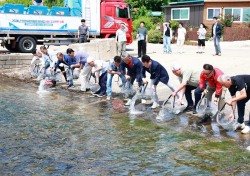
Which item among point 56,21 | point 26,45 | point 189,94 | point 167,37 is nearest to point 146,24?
point 167,37

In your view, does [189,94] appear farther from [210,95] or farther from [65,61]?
[65,61]

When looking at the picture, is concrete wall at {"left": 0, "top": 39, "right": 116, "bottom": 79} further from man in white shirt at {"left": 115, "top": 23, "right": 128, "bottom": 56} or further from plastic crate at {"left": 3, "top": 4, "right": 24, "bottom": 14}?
plastic crate at {"left": 3, "top": 4, "right": 24, "bottom": 14}

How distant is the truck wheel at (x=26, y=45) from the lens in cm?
2286

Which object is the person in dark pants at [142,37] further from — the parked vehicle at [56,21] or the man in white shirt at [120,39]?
the parked vehicle at [56,21]

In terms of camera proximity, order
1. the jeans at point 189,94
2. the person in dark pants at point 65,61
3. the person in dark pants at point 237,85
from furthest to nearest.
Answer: the person in dark pants at point 65,61 → the jeans at point 189,94 → the person in dark pants at point 237,85

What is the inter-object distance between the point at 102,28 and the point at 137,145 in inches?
723

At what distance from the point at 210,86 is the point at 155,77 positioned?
5.73 feet

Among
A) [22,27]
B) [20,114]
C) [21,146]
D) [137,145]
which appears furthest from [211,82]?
[22,27]

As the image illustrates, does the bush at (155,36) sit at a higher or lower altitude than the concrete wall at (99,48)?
higher

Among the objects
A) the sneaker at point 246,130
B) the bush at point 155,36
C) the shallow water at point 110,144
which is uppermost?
the bush at point 155,36

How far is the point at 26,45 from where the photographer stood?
23.2 meters

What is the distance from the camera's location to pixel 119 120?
10.5 m

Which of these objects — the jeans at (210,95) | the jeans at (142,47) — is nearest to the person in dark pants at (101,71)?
the jeans at (210,95)

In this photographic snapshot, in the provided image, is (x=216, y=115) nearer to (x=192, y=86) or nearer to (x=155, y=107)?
(x=192, y=86)
